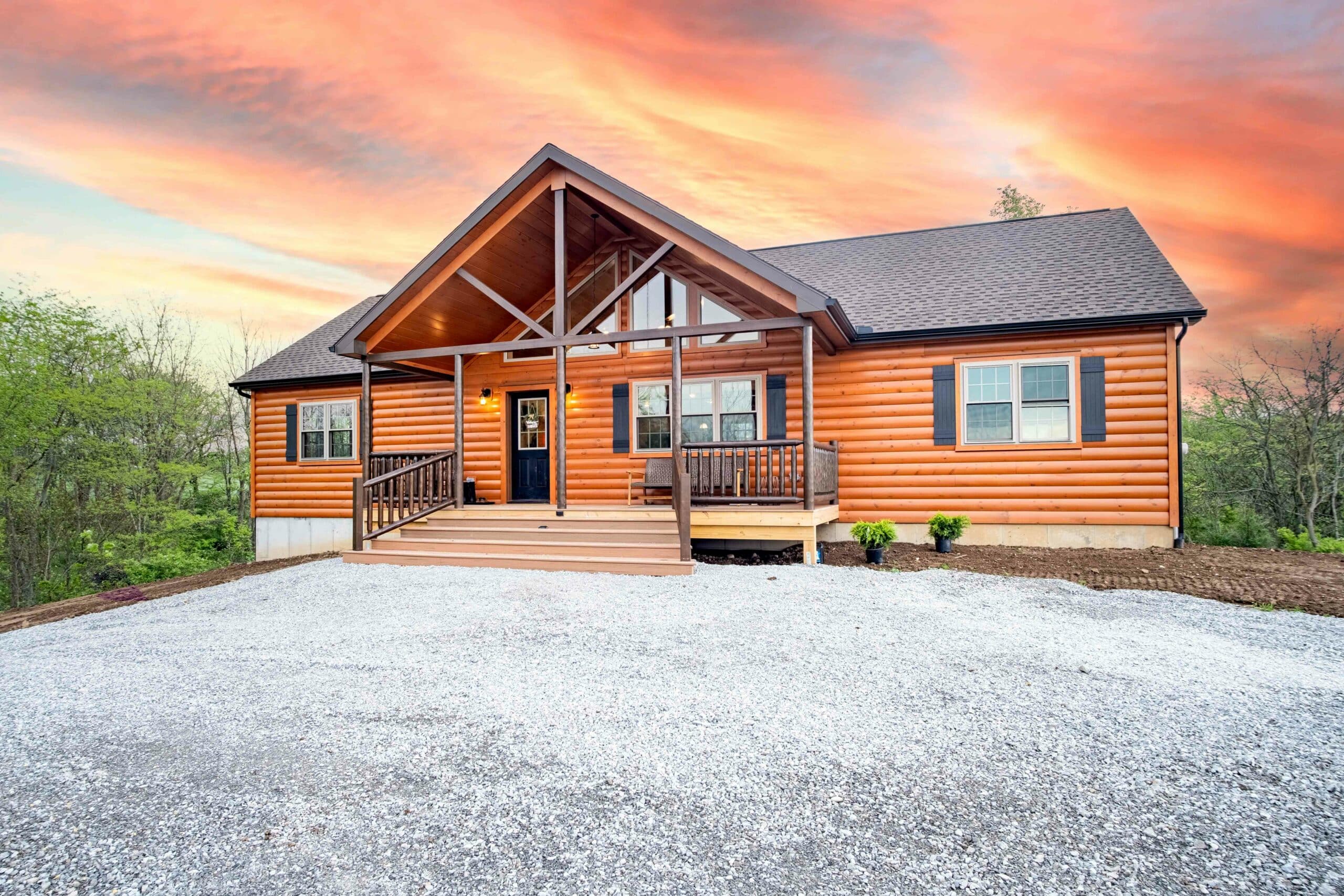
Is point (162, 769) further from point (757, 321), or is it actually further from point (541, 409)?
point (541, 409)

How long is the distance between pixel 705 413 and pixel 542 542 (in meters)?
3.65

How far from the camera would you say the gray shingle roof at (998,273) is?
955cm

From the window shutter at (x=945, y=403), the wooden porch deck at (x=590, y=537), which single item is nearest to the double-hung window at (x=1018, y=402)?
the window shutter at (x=945, y=403)

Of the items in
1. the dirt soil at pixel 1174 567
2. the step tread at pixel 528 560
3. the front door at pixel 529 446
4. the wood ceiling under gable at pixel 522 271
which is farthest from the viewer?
the front door at pixel 529 446

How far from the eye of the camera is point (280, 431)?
537 inches

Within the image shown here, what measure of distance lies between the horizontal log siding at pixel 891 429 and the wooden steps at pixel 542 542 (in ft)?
7.64

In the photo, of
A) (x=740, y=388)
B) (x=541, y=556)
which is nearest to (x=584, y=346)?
(x=740, y=388)

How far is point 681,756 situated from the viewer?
119 inches

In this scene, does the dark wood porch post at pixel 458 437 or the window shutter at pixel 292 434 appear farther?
the window shutter at pixel 292 434

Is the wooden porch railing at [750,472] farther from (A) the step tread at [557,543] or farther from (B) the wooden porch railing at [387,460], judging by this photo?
(B) the wooden porch railing at [387,460]

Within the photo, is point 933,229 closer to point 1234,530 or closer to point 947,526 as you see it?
point 947,526

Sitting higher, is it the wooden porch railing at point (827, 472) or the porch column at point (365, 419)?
the porch column at point (365, 419)

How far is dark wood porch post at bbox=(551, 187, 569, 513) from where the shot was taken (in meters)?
9.02

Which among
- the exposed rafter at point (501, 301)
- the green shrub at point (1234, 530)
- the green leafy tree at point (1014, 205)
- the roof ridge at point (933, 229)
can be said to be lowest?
the green shrub at point (1234, 530)
